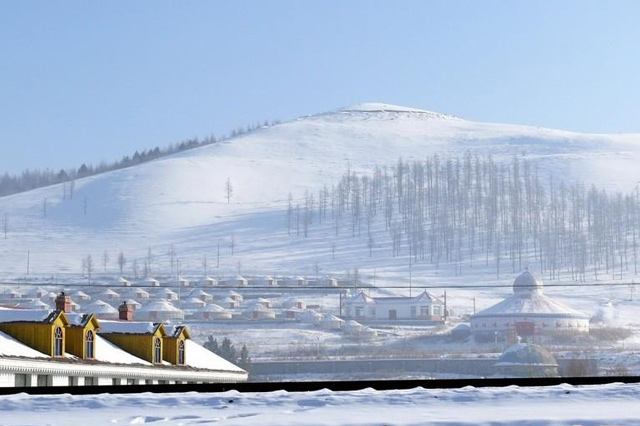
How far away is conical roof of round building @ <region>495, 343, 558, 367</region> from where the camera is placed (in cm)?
8697

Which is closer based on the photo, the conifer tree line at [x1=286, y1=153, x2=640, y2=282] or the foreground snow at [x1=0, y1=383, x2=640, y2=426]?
the foreground snow at [x1=0, y1=383, x2=640, y2=426]

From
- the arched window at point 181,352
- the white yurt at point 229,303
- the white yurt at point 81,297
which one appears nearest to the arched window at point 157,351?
the arched window at point 181,352

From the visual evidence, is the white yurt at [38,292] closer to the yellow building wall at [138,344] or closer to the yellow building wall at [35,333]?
the yellow building wall at [138,344]

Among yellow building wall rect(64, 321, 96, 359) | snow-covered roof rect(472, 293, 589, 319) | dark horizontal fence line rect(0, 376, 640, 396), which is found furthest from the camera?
snow-covered roof rect(472, 293, 589, 319)

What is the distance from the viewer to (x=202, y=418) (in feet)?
32.9

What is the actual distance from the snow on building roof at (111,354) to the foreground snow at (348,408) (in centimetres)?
1812

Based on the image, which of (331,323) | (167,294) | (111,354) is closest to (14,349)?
(111,354)

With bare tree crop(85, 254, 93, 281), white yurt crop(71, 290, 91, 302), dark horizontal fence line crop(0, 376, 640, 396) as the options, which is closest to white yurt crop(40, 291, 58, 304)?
white yurt crop(71, 290, 91, 302)

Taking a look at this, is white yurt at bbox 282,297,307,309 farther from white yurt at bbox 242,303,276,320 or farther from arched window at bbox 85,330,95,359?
arched window at bbox 85,330,95,359

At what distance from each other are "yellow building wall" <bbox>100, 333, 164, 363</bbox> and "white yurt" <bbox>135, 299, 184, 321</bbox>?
4048 inches

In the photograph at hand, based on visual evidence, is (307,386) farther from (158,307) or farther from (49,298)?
(49,298)

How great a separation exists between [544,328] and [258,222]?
81.6 metres

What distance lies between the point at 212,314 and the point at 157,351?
350 ft

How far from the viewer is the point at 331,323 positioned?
429ft
